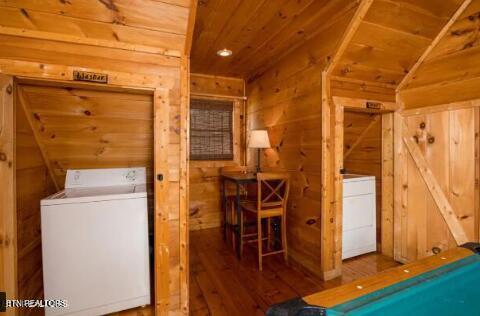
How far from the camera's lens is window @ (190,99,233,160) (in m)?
3.69

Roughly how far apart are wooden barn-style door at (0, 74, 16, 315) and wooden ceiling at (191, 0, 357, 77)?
153 centimetres

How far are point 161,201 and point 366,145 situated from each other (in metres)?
2.71

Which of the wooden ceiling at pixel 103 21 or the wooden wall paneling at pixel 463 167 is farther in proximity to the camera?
the wooden wall paneling at pixel 463 167

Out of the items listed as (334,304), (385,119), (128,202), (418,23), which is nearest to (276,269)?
(128,202)

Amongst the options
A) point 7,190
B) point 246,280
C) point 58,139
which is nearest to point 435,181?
point 246,280

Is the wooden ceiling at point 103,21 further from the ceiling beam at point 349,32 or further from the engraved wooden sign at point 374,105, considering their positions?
the engraved wooden sign at point 374,105

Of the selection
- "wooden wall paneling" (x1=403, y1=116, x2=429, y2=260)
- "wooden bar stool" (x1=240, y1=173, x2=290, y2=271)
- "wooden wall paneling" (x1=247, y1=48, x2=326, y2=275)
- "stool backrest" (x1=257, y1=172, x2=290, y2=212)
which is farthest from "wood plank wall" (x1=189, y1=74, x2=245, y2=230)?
"wooden wall paneling" (x1=403, y1=116, x2=429, y2=260)

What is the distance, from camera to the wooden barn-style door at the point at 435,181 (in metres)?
1.99

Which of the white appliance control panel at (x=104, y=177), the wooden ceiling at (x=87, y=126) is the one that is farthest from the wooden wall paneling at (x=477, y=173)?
the white appliance control panel at (x=104, y=177)

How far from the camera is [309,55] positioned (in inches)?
94.7

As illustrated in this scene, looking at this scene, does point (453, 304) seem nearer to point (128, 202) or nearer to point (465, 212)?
point (465, 212)

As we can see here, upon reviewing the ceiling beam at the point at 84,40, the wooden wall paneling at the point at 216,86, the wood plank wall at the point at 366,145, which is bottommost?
the wood plank wall at the point at 366,145

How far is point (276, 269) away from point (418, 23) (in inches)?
108

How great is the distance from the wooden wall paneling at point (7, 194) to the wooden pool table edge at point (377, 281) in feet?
5.85
